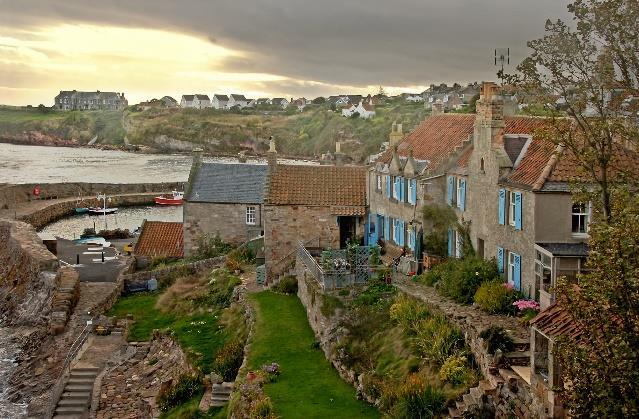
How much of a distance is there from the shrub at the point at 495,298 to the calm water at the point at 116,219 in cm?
5446

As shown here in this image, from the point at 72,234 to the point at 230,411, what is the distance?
56.0 meters

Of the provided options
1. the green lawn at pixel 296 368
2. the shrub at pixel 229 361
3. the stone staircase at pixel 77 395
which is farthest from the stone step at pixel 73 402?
the green lawn at pixel 296 368

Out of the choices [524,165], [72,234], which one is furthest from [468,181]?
[72,234]

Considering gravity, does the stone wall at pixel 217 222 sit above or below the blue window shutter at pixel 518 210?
below

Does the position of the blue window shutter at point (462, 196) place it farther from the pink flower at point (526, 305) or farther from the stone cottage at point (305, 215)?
the stone cottage at point (305, 215)

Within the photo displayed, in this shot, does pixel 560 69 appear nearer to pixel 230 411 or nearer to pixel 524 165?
pixel 524 165

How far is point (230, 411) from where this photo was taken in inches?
806

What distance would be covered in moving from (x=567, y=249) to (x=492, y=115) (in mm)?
6143

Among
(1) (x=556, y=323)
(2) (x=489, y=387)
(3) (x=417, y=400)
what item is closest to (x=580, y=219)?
(2) (x=489, y=387)

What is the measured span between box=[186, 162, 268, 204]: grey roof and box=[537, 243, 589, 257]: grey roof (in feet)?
78.3

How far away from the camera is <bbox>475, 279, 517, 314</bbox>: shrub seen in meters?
21.4

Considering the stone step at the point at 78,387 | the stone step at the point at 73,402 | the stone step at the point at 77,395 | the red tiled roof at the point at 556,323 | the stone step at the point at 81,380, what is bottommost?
the stone step at the point at 73,402

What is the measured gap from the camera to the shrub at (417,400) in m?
17.1

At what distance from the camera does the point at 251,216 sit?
44.2 metres
